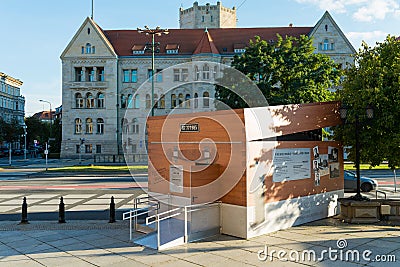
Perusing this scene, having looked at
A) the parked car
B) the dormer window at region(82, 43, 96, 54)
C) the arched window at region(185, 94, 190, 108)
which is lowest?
the parked car

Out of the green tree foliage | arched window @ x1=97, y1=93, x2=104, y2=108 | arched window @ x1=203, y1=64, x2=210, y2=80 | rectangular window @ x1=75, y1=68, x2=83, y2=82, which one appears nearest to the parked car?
arched window @ x1=203, y1=64, x2=210, y2=80

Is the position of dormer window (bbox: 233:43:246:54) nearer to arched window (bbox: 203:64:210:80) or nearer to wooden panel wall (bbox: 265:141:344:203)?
arched window (bbox: 203:64:210:80)

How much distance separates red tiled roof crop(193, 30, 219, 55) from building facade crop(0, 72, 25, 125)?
5129 cm

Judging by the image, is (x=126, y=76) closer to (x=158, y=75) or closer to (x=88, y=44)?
(x=158, y=75)

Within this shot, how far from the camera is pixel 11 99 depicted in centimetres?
9238

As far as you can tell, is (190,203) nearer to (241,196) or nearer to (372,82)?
(241,196)

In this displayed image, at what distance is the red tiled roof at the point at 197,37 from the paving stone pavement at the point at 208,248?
47333 mm

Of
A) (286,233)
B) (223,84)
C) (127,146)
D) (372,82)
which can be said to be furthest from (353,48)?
(286,233)

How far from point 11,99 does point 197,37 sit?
56884 millimetres

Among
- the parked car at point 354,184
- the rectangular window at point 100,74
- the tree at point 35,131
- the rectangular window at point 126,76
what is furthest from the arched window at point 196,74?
the tree at point 35,131

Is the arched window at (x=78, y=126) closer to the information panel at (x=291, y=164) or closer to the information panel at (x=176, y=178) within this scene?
the information panel at (x=176, y=178)

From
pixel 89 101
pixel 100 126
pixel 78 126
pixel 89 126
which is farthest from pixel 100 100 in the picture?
pixel 78 126

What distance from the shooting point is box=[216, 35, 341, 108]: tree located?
103 ft

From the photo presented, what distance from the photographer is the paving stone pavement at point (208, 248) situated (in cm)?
912
